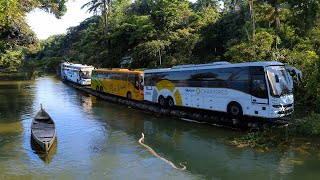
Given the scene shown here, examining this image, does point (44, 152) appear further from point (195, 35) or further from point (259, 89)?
point (195, 35)

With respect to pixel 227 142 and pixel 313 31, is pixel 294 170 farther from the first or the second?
pixel 313 31

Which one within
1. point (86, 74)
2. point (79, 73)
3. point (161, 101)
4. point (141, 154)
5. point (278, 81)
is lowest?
point (141, 154)

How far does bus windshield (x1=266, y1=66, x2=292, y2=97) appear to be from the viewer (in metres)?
15.6

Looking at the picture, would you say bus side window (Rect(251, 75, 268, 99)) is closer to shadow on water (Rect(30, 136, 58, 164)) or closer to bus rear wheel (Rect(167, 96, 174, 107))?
bus rear wheel (Rect(167, 96, 174, 107))

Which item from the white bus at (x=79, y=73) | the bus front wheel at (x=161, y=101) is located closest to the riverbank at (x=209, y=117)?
the bus front wheel at (x=161, y=101)

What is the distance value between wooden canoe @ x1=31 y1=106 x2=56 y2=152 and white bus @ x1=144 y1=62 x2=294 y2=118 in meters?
8.20

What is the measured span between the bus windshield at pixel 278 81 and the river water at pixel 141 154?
265 cm

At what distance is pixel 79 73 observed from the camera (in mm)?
44969

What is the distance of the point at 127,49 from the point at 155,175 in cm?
3855

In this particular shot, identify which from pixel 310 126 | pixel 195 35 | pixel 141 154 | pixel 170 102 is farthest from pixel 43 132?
pixel 195 35

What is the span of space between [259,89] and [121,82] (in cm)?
1594

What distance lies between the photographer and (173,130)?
19344 millimetres

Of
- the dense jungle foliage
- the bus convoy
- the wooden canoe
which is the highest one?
the dense jungle foliage

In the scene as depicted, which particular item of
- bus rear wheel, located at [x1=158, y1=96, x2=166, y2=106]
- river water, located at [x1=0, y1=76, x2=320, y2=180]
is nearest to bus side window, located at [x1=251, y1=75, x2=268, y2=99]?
river water, located at [x1=0, y1=76, x2=320, y2=180]
